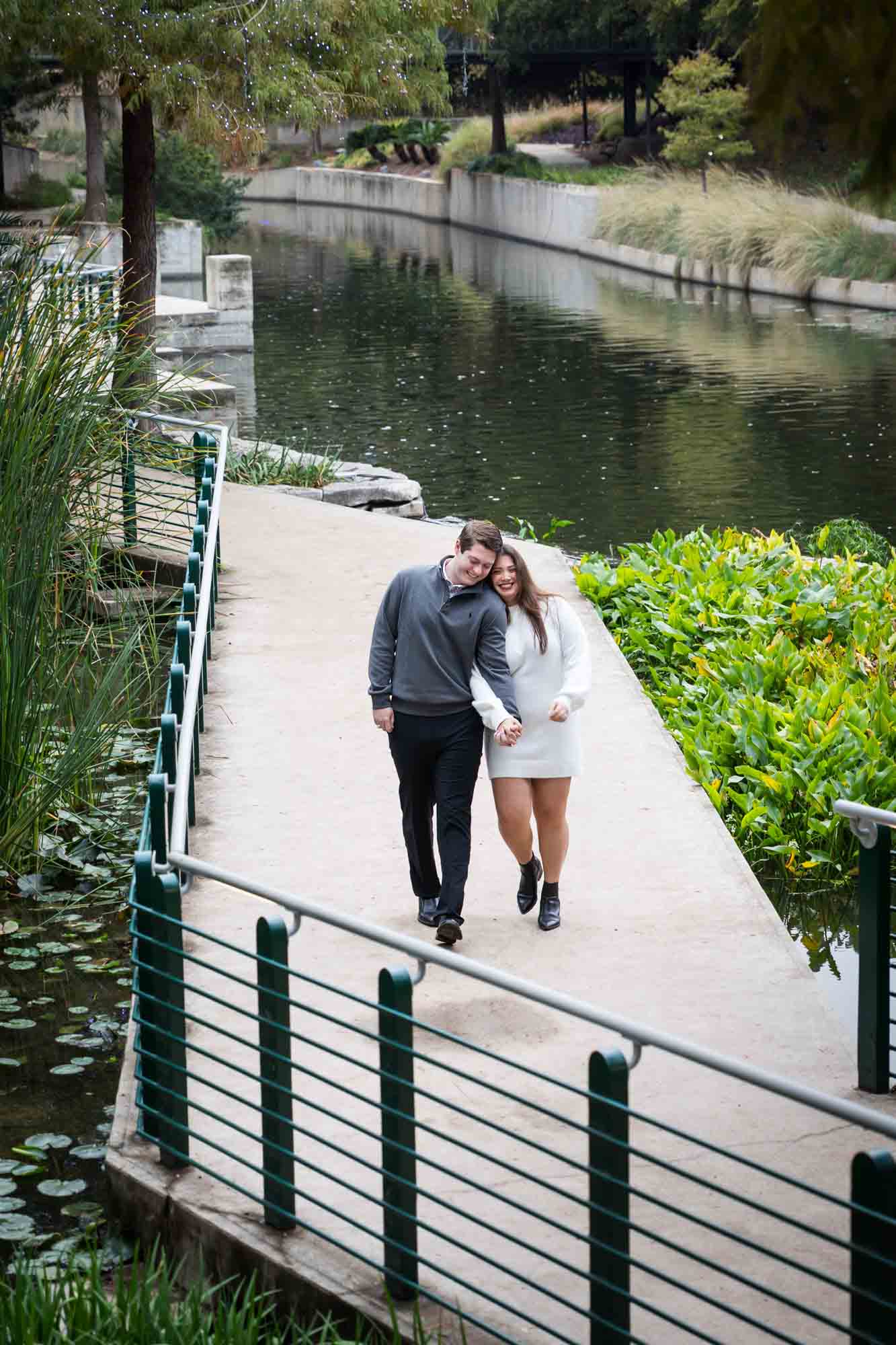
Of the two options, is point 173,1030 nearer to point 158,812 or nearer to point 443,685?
point 158,812

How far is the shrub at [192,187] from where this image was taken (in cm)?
4103

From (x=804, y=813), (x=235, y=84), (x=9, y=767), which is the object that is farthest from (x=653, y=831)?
(x=235, y=84)

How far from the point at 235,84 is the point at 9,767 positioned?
8963 mm

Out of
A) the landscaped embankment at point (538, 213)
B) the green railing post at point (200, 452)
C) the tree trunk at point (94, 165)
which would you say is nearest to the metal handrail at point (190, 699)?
the green railing post at point (200, 452)

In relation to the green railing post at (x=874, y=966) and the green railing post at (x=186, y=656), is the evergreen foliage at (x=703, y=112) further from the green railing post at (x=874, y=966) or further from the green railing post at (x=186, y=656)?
the green railing post at (x=874, y=966)

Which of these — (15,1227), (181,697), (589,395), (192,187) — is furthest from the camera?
(192,187)

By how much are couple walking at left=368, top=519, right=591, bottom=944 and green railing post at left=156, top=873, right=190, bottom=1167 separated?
1559 millimetres

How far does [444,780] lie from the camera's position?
6.67 m

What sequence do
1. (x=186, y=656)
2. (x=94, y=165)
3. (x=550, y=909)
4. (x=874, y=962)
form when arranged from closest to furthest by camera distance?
1. (x=874, y=962)
2. (x=550, y=909)
3. (x=186, y=656)
4. (x=94, y=165)

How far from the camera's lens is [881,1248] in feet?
11.5

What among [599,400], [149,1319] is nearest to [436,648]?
[149,1319]

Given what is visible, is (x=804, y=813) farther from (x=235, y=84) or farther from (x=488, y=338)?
(x=488, y=338)

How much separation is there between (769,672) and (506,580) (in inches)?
160

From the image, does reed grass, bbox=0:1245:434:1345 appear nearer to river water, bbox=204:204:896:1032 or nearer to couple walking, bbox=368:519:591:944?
couple walking, bbox=368:519:591:944
